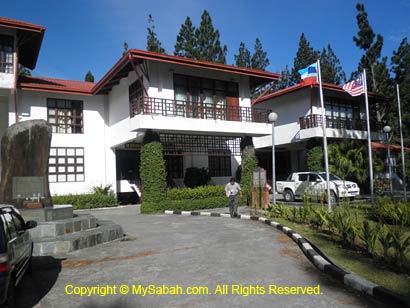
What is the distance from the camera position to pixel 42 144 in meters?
9.61

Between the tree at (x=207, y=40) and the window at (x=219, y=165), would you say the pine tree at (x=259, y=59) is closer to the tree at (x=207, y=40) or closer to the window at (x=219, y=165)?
the tree at (x=207, y=40)

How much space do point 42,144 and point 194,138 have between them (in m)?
10.8

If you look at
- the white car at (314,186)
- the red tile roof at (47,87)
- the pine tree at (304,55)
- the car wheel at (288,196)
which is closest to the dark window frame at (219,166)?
the white car at (314,186)

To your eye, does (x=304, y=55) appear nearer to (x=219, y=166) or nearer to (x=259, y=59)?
(x=259, y=59)

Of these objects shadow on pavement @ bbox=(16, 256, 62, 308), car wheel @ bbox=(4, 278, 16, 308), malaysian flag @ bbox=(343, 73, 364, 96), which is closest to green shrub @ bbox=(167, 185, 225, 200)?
malaysian flag @ bbox=(343, 73, 364, 96)

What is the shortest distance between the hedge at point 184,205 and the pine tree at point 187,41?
22.2 m

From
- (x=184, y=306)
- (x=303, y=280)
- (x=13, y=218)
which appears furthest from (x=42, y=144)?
(x=303, y=280)

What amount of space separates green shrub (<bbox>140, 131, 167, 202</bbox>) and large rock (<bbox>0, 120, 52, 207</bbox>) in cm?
679

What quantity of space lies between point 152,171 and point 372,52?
24.4 metres

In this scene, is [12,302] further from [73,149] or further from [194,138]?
[73,149]

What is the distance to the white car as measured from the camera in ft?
56.2

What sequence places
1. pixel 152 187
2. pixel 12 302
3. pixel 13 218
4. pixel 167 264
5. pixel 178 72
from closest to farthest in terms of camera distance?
1. pixel 12 302
2. pixel 13 218
3. pixel 167 264
4. pixel 152 187
5. pixel 178 72

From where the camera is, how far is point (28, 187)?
931 centimetres

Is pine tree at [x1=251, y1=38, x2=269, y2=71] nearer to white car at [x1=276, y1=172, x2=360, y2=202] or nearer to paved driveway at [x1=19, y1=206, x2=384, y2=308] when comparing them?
white car at [x1=276, y1=172, x2=360, y2=202]
